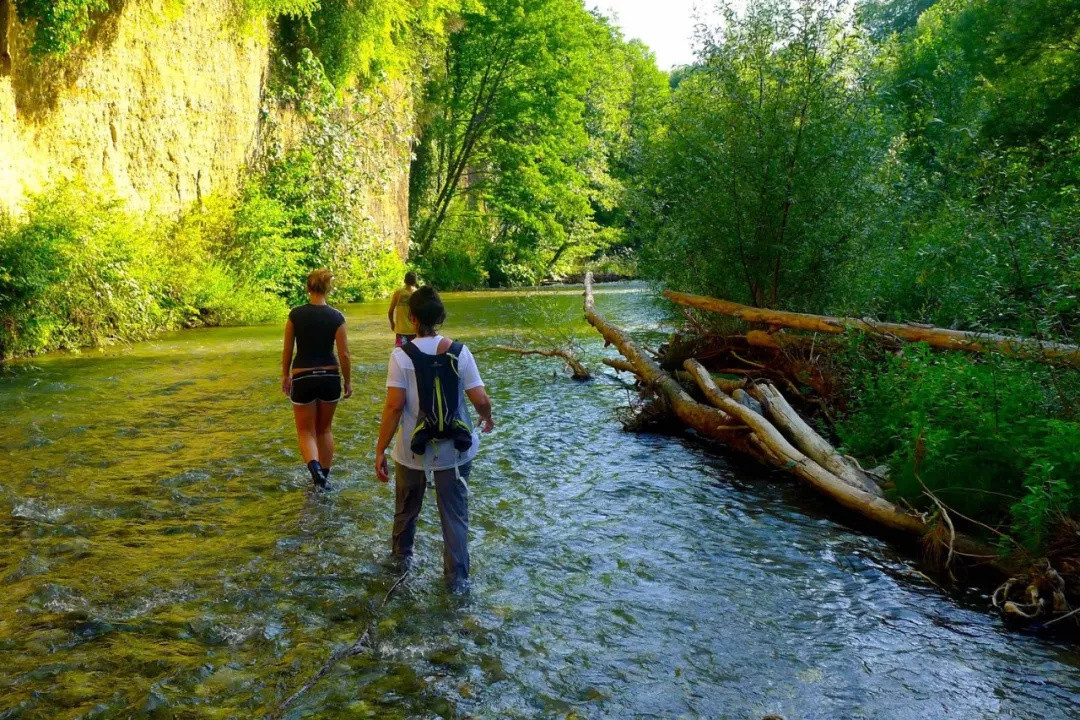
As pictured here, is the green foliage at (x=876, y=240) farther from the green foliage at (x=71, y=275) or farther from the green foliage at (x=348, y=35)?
the green foliage at (x=348, y=35)

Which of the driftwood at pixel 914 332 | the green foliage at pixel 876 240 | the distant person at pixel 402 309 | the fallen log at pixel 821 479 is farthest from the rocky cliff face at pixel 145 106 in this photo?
the fallen log at pixel 821 479

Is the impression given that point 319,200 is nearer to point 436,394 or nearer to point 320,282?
point 320,282

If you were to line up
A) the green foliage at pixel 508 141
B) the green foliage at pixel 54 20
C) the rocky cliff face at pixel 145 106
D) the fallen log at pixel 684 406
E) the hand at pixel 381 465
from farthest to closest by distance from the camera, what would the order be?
the green foliage at pixel 508 141
the rocky cliff face at pixel 145 106
the green foliage at pixel 54 20
the fallen log at pixel 684 406
the hand at pixel 381 465

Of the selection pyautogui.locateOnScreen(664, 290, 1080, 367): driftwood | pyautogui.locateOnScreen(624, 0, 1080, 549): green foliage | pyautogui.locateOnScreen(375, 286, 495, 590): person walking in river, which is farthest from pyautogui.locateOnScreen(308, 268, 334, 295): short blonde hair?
pyautogui.locateOnScreen(664, 290, 1080, 367): driftwood

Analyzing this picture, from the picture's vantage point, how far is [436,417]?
16.5ft

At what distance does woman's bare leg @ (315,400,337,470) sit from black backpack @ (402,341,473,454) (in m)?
2.76

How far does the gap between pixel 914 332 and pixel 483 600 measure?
5.96 meters

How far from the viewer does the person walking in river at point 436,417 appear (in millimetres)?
5047

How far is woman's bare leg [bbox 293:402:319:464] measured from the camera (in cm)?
745

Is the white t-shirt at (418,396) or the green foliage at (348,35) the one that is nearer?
the white t-shirt at (418,396)

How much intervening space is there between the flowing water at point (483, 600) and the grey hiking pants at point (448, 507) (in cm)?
23

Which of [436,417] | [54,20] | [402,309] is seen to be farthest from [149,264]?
[436,417]

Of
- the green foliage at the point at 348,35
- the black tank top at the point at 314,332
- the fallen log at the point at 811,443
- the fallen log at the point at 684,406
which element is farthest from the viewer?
the green foliage at the point at 348,35

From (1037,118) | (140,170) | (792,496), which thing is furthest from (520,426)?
(1037,118)
